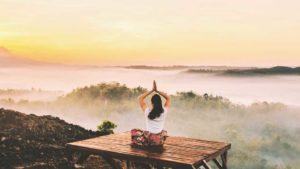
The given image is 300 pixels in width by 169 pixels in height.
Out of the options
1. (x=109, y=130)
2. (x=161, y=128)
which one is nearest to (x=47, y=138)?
(x=109, y=130)

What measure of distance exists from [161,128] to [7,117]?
641cm

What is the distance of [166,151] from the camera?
6641mm

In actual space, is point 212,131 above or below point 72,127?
below

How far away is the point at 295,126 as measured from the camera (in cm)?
2881

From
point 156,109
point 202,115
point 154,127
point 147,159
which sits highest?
point 156,109

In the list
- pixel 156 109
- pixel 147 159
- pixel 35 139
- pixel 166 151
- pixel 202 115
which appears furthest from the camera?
pixel 202 115

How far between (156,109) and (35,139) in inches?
191

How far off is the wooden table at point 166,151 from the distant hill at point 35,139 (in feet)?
4.79

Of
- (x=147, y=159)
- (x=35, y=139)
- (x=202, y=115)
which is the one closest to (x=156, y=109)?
(x=147, y=159)

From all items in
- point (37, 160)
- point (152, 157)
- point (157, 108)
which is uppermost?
point (157, 108)

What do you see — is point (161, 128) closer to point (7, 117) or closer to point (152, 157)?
point (152, 157)

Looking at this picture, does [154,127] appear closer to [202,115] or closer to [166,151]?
[166,151]

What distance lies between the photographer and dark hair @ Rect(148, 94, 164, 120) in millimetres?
6859

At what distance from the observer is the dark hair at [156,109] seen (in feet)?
22.5
